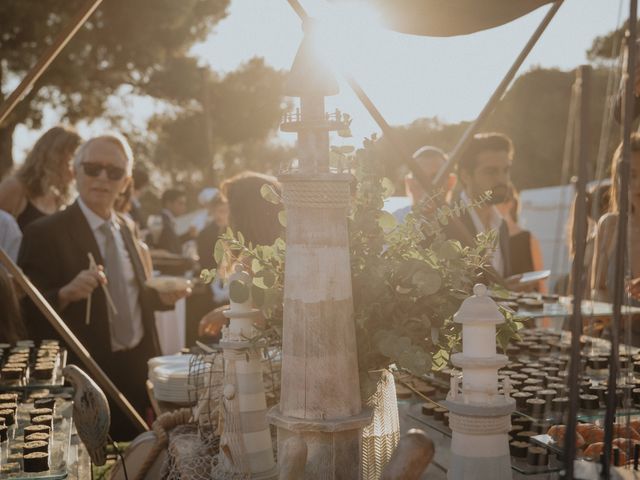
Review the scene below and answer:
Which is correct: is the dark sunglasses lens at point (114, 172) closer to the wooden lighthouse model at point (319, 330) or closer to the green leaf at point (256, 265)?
the green leaf at point (256, 265)

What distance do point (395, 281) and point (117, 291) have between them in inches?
82.0

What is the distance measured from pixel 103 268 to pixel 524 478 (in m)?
2.25

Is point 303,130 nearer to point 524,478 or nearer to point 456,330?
point 456,330

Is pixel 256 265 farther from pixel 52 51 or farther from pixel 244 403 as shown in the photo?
pixel 52 51

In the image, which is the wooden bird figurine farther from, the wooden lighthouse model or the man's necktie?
the man's necktie

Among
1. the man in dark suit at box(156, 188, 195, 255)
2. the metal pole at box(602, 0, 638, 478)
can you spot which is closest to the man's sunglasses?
the metal pole at box(602, 0, 638, 478)

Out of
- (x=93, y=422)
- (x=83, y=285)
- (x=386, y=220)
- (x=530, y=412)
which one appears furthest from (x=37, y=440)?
(x=83, y=285)

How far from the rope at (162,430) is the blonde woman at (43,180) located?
218 cm

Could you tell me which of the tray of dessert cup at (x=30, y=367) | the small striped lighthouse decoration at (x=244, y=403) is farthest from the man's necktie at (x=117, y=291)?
the small striped lighthouse decoration at (x=244, y=403)

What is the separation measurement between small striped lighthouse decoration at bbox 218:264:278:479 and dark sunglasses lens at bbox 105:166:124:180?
6.12ft

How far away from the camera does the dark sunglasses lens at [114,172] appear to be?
3.13m

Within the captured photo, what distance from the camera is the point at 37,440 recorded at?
1.40 m

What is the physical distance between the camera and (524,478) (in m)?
1.27

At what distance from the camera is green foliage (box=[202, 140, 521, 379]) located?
127cm
